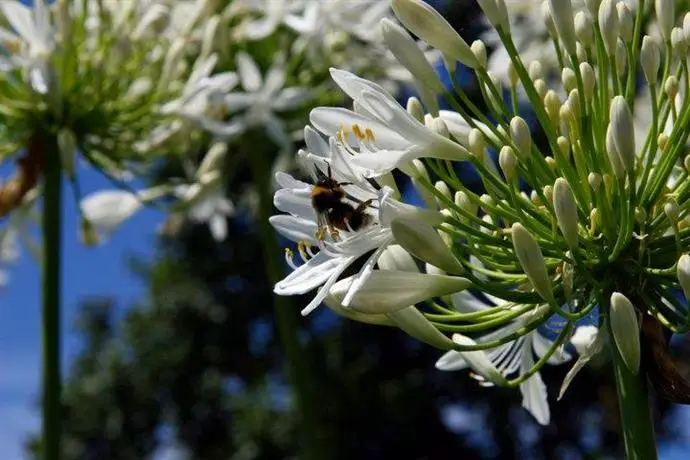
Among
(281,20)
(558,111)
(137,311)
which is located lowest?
(558,111)

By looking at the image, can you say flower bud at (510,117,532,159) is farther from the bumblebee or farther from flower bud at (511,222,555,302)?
the bumblebee

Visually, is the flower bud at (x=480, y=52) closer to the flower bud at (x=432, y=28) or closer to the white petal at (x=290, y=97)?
the flower bud at (x=432, y=28)

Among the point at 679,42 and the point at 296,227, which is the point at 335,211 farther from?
the point at 679,42

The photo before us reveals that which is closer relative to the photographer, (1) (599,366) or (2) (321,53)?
(2) (321,53)

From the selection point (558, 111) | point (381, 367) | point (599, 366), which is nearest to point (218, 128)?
point (558, 111)

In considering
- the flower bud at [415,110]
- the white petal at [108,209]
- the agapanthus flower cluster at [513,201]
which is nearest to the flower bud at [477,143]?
the agapanthus flower cluster at [513,201]

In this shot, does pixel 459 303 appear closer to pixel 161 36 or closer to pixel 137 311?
pixel 161 36
